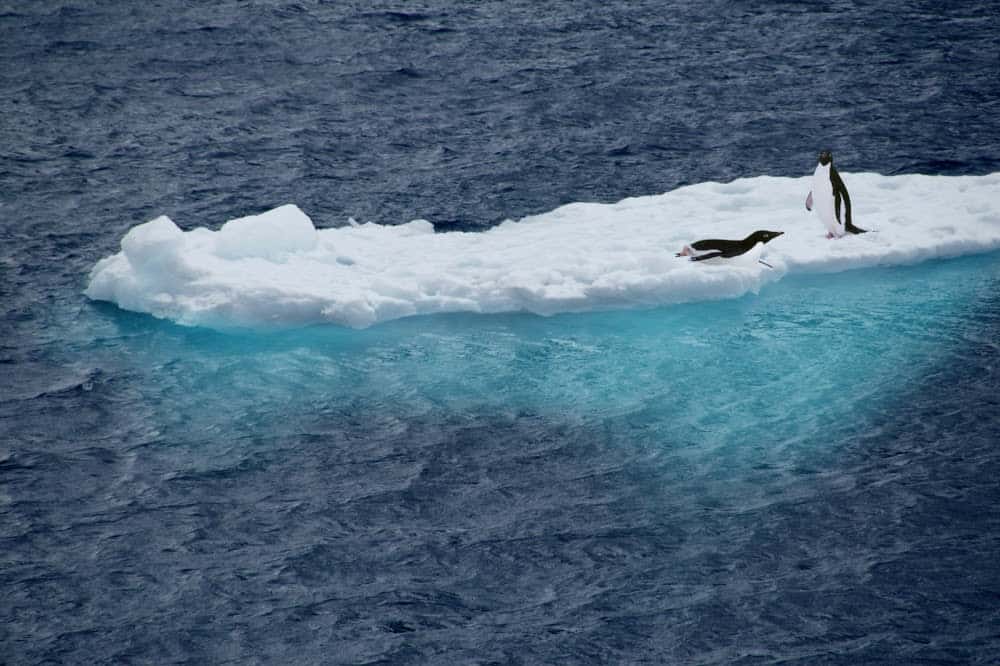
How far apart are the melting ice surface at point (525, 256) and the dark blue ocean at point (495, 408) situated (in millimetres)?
167

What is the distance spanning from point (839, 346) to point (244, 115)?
6.90 meters

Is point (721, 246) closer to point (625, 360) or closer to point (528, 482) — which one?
point (625, 360)

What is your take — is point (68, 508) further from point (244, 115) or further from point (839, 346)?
point (244, 115)

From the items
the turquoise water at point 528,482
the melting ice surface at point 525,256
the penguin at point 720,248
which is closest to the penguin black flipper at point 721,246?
the penguin at point 720,248

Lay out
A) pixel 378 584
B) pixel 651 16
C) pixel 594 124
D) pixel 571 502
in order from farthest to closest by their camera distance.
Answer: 1. pixel 651 16
2. pixel 594 124
3. pixel 571 502
4. pixel 378 584

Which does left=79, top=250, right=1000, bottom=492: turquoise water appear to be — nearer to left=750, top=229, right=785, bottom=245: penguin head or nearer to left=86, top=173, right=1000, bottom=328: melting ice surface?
left=86, top=173, right=1000, bottom=328: melting ice surface

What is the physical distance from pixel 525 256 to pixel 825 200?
2193mm

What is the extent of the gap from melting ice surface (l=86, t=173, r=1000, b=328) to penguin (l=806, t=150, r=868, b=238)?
0.35 ft

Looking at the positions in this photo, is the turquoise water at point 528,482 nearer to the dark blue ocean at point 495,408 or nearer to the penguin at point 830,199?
the dark blue ocean at point 495,408

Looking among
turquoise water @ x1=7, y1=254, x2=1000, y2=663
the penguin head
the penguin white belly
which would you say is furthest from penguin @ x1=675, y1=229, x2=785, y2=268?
the penguin white belly

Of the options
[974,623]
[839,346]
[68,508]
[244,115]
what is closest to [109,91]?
[244,115]

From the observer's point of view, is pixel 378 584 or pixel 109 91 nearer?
pixel 378 584

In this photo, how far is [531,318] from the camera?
29.6 feet

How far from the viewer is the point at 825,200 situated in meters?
9.65
